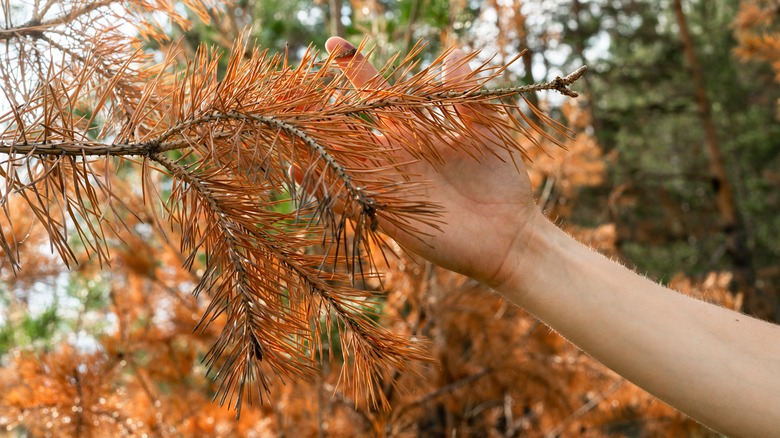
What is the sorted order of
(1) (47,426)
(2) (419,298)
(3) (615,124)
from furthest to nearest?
(3) (615,124)
(2) (419,298)
(1) (47,426)

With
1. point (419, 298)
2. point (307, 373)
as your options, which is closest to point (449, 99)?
point (307, 373)

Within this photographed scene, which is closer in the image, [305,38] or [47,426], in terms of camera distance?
[47,426]

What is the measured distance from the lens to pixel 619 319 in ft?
2.24

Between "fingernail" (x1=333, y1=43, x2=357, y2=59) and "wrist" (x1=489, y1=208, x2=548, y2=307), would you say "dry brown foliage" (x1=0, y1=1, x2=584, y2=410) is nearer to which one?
"fingernail" (x1=333, y1=43, x2=357, y2=59)

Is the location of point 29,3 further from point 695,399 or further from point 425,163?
point 695,399

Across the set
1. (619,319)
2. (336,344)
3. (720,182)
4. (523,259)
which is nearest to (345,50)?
(523,259)

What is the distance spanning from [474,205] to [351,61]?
19 cm

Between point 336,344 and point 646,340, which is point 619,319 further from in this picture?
point 336,344

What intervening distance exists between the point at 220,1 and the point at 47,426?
0.74 meters

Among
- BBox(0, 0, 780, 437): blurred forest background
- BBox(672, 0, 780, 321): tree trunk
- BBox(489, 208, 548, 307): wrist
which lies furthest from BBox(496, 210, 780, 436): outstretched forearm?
BBox(672, 0, 780, 321): tree trunk

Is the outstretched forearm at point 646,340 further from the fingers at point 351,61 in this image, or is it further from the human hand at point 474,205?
the fingers at point 351,61

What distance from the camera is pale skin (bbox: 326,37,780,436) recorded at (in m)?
0.66

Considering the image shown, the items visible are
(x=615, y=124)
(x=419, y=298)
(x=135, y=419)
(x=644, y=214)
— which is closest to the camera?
(x=135, y=419)

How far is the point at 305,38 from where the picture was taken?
5.94 metres
